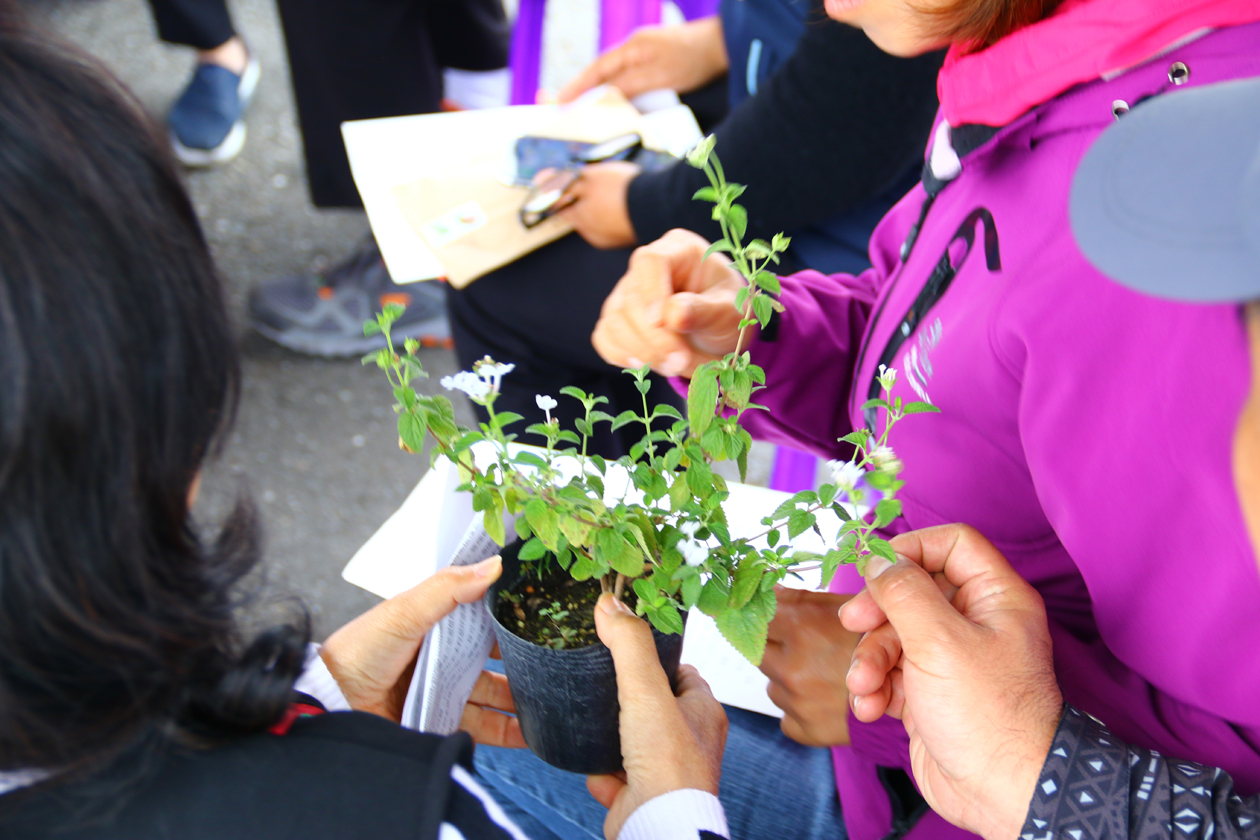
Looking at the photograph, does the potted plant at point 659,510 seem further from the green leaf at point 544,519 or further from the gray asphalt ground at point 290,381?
the gray asphalt ground at point 290,381

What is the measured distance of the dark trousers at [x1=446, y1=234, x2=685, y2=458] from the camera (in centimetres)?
135

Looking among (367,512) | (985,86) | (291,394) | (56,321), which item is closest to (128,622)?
(56,321)

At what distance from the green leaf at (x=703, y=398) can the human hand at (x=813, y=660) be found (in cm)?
24

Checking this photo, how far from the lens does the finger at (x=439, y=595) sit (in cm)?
79

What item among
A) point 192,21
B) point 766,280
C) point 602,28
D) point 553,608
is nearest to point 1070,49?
point 766,280

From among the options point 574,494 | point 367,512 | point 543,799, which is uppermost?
point 574,494

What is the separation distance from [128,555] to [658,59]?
1.46 metres

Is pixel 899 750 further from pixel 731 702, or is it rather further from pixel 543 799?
pixel 543 799

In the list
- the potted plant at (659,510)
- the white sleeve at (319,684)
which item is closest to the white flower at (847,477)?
the potted plant at (659,510)

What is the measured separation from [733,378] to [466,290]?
0.88 meters

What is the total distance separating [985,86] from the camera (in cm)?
76

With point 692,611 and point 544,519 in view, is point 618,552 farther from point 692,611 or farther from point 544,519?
point 692,611

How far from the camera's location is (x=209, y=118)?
2.76m

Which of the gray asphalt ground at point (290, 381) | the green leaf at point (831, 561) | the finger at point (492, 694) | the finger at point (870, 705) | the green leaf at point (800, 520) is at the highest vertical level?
the green leaf at point (800, 520)
